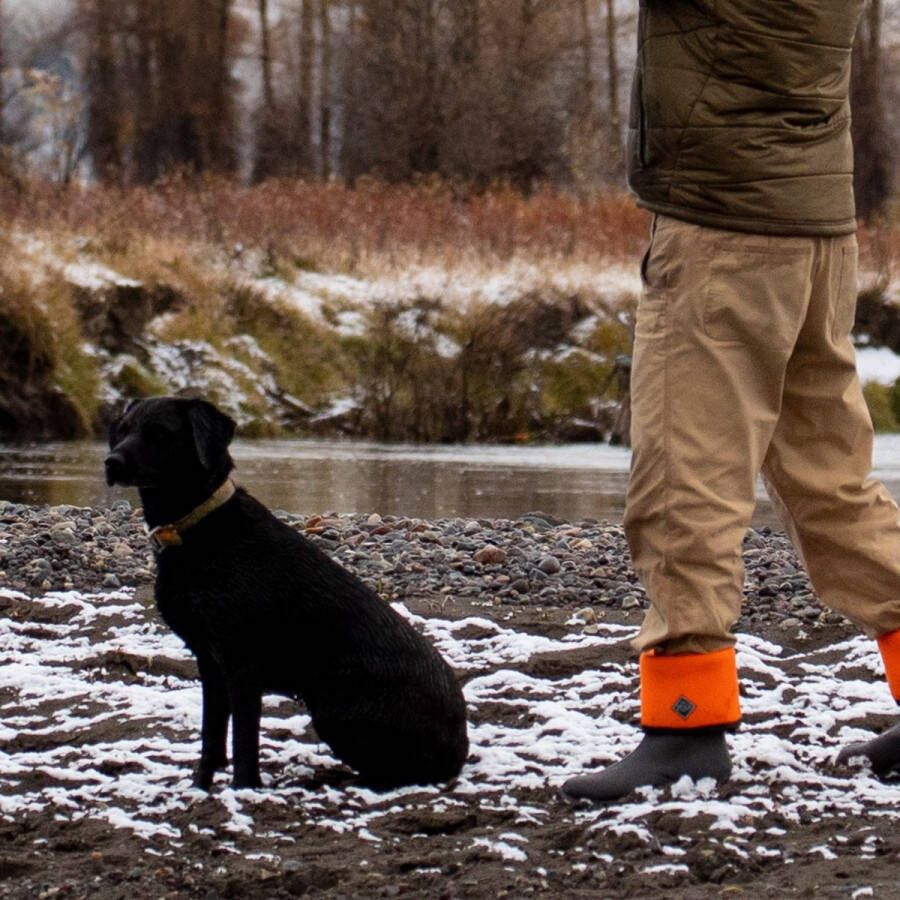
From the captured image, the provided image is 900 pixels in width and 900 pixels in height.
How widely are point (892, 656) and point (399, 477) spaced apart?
847 centimetres

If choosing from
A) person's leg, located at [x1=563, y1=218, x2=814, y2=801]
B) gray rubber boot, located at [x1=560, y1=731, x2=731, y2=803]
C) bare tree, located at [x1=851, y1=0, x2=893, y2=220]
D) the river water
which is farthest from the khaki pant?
bare tree, located at [x1=851, y1=0, x2=893, y2=220]

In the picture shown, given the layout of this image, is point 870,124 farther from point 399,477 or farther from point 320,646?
point 320,646

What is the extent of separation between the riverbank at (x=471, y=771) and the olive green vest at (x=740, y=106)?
1292 mm

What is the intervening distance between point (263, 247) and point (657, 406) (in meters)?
15.3

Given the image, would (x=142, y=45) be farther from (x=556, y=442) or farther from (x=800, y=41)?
(x=800, y=41)

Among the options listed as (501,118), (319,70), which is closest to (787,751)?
(501,118)

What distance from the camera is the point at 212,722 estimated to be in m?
3.91

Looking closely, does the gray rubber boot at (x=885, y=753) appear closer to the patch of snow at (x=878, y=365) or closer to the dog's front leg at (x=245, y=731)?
the dog's front leg at (x=245, y=731)

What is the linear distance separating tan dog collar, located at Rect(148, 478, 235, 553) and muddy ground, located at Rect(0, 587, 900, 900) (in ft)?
1.84

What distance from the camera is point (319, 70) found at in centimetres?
3431

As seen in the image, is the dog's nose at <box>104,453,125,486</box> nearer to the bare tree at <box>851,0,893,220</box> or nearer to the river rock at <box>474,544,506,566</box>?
the river rock at <box>474,544,506,566</box>

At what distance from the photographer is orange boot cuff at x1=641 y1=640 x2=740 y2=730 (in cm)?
365

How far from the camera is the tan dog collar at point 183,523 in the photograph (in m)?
3.91

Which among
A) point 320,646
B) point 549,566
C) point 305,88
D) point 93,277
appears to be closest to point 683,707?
point 320,646
